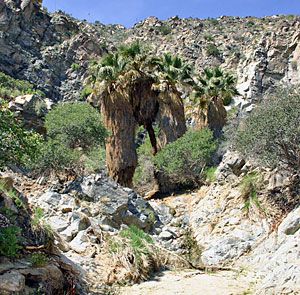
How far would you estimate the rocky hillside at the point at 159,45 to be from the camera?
30.2 metres

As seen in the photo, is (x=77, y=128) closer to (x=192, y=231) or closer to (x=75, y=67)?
(x=192, y=231)

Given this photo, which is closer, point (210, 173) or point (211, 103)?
point (210, 173)

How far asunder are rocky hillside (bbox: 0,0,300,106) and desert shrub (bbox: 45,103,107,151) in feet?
58.6

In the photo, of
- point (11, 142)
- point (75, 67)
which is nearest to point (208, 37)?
point (75, 67)

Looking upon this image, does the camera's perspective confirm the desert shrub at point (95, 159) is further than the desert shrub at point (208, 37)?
No

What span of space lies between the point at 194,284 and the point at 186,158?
10156 mm

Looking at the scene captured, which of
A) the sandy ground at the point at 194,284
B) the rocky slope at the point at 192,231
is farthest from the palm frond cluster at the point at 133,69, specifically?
the sandy ground at the point at 194,284

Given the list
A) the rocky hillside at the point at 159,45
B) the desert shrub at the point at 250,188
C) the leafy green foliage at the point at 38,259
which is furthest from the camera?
the rocky hillside at the point at 159,45

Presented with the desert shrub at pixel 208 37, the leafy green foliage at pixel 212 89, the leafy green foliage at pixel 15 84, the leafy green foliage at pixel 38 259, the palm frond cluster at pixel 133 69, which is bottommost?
the leafy green foliage at pixel 38 259

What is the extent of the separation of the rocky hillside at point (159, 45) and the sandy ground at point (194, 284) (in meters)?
22.6

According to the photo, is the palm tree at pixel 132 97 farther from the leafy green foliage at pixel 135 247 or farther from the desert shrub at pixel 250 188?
the leafy green foliage at pixel 135 247

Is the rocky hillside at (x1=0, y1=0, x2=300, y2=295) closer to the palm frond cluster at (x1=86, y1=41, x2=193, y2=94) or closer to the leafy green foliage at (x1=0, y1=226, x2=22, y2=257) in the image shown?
the leafy green foliage at (x1=0, y1=226, x2=22, y2=257)

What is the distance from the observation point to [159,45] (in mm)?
45188

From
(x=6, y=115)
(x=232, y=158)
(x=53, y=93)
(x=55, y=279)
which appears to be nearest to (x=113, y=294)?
(x=55, y=279)
